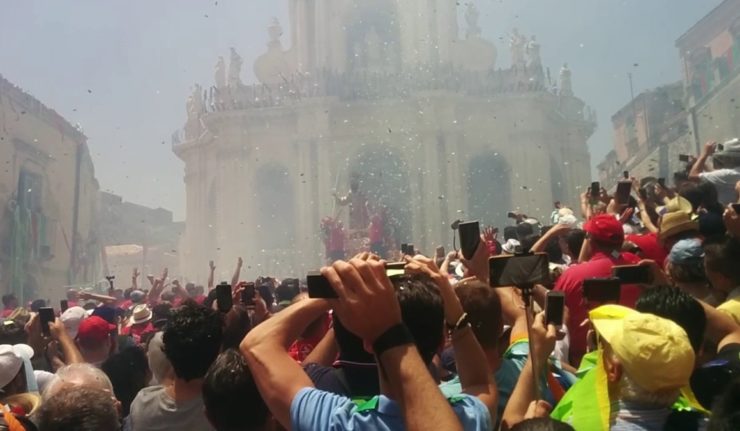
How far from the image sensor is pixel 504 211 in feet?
116

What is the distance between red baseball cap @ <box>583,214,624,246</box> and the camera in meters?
4.40

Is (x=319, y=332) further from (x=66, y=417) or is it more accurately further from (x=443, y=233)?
(x=443, y=233)

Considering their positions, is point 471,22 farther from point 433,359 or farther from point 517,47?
point 433,359

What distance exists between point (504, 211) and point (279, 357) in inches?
1339

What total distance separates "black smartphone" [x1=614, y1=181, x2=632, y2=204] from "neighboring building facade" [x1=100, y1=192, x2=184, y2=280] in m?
45.0

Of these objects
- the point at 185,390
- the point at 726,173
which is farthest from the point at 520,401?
the point at 726,173

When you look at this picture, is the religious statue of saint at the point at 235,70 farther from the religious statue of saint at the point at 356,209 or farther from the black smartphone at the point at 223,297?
the black smartphone at the point at 223,297

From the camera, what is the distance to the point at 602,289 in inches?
112

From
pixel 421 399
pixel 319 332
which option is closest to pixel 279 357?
pixel 421 399

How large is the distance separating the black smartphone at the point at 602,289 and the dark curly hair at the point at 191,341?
6.09 feet

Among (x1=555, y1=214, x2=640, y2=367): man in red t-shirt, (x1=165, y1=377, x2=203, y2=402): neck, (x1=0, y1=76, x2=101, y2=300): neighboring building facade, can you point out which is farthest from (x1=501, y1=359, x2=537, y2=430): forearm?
(x1=0, y1=76, x2=101, y2=300): neighboring building facade

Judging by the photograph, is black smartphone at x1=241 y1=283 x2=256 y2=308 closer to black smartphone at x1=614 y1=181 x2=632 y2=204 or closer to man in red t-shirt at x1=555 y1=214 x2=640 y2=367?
man in red t-shirt at x1=555 y1=214 x2=640 y2=367

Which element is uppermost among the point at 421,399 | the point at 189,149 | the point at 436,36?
the point at 436,36

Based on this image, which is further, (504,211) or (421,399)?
(504,211)
